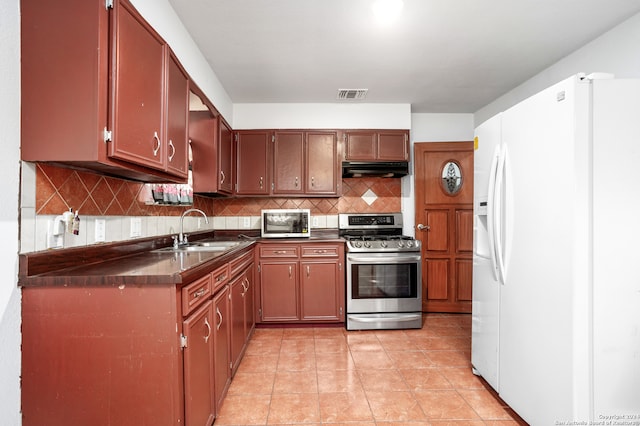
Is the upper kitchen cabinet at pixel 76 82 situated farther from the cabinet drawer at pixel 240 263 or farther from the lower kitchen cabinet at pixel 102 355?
the cabinet drawer at pixel 240 263

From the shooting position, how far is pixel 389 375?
2.38m

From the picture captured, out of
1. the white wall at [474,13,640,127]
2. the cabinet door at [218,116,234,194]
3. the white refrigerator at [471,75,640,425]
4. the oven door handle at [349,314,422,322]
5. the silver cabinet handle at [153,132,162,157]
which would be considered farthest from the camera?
the oven door handle at [349,314,422,322]

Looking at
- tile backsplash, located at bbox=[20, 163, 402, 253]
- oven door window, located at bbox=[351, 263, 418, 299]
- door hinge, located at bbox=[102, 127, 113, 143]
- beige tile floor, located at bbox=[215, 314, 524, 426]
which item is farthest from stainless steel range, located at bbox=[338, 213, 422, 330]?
door hinge, located at bbox=[102, 127, 113, 143]

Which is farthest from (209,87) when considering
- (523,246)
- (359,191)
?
(523,246)

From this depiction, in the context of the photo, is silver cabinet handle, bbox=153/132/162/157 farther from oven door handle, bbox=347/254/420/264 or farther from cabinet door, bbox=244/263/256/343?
oven door handle, bbox=347/254/420/264

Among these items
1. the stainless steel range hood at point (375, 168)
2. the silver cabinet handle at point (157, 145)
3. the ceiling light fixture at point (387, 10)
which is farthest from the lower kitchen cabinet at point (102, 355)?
the stainless steel range hood at point (375, 168)

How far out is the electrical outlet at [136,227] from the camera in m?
2.07

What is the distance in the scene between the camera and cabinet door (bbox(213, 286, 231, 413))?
5.97 feet

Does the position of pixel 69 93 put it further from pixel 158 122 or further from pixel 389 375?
pixel 389 375

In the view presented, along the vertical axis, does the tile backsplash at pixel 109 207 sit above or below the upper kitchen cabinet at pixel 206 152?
below

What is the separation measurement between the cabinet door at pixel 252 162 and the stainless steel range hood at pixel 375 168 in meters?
0.91

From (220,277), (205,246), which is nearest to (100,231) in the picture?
(220,277)

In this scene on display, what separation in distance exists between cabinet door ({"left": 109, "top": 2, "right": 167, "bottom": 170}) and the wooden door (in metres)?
3.04

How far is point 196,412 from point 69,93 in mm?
1482
